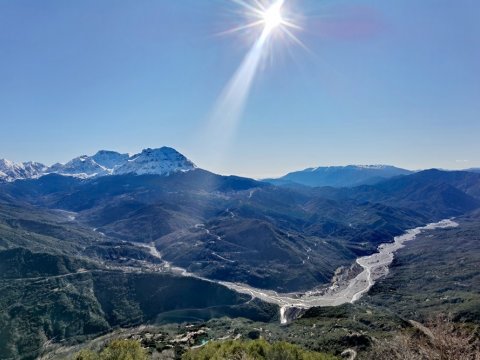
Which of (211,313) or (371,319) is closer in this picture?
(371,319)

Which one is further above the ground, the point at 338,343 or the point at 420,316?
the point at 338,343

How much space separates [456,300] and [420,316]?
28381 millimetres

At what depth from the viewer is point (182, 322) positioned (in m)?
184

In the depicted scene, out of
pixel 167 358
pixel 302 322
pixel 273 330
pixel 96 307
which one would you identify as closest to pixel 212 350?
pixel 167 358

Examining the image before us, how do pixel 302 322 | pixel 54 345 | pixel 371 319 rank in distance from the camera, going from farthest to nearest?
pixel 54 345 < pixel 302 322 < pixel 371 319

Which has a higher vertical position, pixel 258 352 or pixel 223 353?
pixel 223 353

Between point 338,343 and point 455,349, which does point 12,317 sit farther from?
point 455,349

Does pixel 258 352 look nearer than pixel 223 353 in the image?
No

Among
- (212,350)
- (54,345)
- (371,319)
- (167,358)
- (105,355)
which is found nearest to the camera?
(105,355)

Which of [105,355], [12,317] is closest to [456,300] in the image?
[105,355]

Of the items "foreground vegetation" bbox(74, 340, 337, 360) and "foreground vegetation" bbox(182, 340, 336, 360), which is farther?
"foreground vegetation" bbox(182, 340, 336, 360)

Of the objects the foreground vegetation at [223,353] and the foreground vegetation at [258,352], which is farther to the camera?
the foreground vegetation at [258,352]

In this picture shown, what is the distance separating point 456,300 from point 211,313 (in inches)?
4644

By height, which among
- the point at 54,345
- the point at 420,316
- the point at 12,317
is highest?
the point at 12,317
